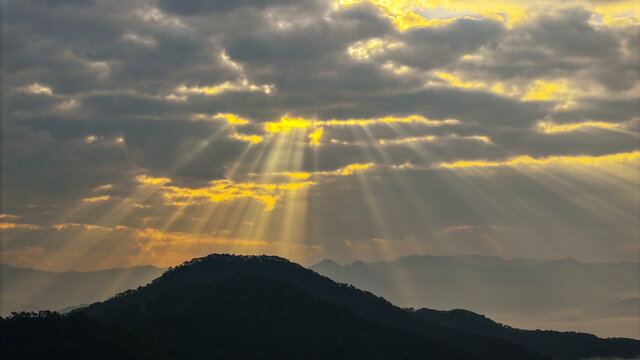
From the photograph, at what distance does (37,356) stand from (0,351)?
400 inches

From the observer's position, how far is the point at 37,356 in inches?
7746

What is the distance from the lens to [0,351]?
195750 mm

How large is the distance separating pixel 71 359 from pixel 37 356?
918 cm

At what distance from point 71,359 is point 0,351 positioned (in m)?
19.3

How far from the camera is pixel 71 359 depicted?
198875mm
